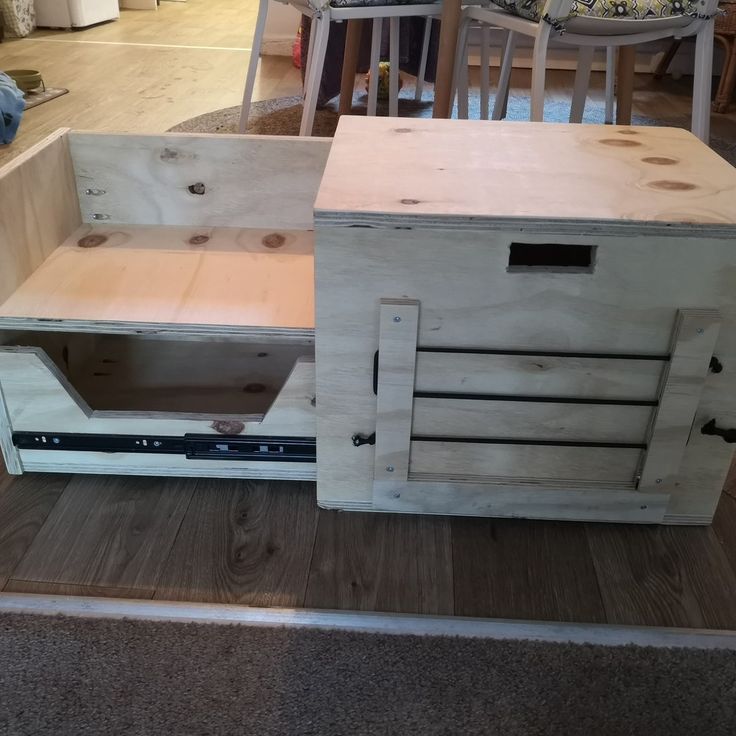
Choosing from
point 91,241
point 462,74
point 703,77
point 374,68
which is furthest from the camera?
point 374,68

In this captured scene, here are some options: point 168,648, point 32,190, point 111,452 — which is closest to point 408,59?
point 32,190

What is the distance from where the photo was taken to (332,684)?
2.44 feet

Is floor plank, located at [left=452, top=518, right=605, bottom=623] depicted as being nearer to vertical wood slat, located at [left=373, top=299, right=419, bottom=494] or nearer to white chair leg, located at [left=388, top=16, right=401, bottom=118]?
vertical wood slat, located at [left=373, top=299, right=419, bottom=494]

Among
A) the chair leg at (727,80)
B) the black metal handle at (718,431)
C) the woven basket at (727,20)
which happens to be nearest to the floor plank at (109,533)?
the black metal handle at (718,431)

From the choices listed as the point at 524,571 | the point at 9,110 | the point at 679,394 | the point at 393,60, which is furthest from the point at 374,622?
the point at 9,110

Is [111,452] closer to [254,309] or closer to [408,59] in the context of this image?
[254,309]

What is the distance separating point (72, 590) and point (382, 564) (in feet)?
1.13

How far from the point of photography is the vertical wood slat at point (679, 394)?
2.62 ft

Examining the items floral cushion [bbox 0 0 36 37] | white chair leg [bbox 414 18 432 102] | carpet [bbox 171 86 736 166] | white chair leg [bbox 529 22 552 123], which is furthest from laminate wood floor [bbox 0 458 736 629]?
floral cushion [bbox 0 0 36 37]

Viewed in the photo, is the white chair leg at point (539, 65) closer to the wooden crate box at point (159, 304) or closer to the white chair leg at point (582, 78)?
the white chair leg at point (582, 78)

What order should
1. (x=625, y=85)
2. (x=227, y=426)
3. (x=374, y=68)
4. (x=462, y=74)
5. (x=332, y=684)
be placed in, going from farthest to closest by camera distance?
(x=374, y=68), (x=462, y=74), (x=625, y=85), (x=227, y=426), (x=332, y=684)

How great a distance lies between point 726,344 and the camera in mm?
824

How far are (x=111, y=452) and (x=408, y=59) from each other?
232cm

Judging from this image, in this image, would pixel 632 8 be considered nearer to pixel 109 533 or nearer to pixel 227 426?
pixel 227 426
